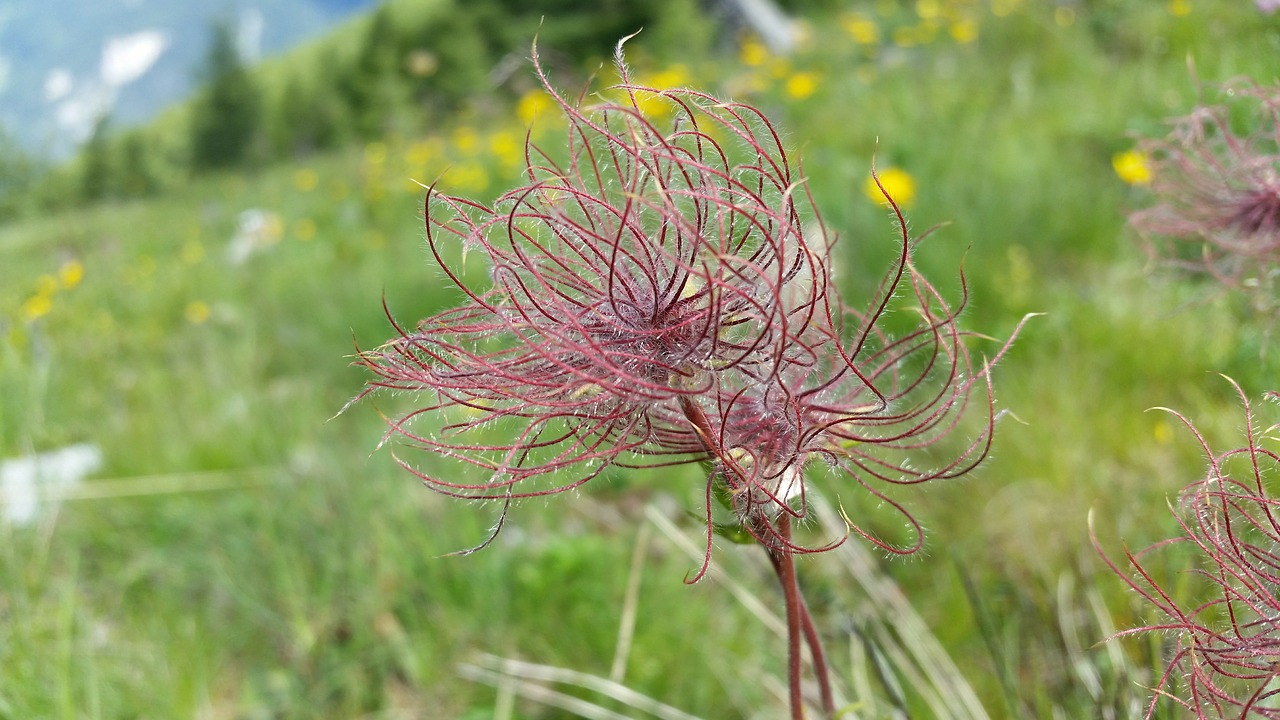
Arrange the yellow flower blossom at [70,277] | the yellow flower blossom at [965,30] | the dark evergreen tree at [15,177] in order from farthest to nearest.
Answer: the dark evergreen tree at [15,177], the yellow flower blossom at [70,277], the yellow flower blossom at [965,30]

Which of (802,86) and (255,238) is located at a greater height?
(802,86)

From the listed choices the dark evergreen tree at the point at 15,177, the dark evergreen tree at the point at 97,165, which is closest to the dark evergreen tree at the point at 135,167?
the dark evergreen tree at the point at 97,165

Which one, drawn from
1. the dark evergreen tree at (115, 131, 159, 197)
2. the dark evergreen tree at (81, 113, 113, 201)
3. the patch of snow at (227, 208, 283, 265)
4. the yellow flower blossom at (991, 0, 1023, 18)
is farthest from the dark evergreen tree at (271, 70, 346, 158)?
the yellow flower blossom at (991, 0, 1023, 18)

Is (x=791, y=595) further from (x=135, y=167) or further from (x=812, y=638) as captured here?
(x=135, y=167)

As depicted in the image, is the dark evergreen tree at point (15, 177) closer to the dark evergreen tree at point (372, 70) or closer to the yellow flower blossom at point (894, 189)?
the dark evergreen tree at point (372, 70)

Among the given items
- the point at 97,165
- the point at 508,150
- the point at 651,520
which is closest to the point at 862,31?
the point at 508,150

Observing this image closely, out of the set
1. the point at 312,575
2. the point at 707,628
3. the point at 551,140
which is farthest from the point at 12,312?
the point at 707,628
